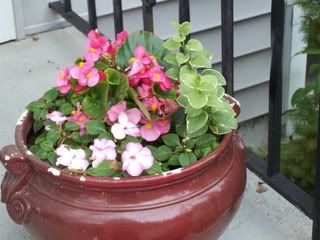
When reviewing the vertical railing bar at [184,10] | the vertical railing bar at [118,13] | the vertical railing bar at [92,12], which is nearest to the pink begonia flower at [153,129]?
the vertical railing bar at [184,10]

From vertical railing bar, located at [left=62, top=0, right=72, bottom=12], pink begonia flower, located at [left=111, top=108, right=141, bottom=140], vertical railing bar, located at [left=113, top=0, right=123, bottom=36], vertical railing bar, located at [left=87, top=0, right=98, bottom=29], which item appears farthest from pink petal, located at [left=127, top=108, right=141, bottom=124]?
vertical railing bar, located at [left=62, top=0, right=72, bottom=12]

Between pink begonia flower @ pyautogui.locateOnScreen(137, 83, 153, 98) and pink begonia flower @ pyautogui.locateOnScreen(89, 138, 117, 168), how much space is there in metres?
0.12

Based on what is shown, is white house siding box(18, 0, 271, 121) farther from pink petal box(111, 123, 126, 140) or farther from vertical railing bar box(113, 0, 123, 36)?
pink petal box(111, 123, 126, 140)

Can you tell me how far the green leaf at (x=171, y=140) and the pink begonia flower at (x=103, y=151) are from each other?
4.5 inches

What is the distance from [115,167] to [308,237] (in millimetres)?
580

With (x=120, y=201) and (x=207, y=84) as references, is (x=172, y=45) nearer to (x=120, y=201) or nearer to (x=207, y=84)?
(x=207, y=84)

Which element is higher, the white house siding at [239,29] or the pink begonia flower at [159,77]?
the pink begonia flower at [159,77]

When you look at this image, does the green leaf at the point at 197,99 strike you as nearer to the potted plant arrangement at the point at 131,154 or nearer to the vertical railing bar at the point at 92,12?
the potted plant arrangement at the point at 131,154

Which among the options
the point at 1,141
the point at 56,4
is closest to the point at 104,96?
the point at 1,141

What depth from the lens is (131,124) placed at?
1504 millimetres

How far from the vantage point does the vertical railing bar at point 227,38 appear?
1889 mm

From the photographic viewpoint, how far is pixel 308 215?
1.85 meters

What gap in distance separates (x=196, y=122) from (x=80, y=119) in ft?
0.76

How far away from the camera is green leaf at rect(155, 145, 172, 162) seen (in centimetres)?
153
